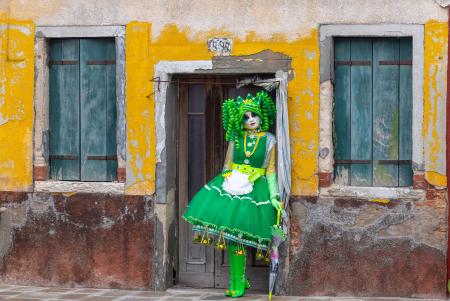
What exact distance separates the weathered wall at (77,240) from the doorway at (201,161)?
1.73 ft

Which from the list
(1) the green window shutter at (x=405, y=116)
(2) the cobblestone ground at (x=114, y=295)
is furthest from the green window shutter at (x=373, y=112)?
(2) the cobblestone ground at (x=114, y=295)

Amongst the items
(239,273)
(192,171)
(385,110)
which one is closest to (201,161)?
(192,171)

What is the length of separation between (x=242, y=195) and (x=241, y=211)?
160 millimetres

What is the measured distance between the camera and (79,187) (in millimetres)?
10656

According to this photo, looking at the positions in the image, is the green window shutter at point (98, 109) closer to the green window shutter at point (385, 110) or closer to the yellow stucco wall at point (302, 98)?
the yellow stucco wall at point (302, 98)

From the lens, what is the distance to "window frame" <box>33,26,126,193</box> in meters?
10.5

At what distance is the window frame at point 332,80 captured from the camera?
32.5ft

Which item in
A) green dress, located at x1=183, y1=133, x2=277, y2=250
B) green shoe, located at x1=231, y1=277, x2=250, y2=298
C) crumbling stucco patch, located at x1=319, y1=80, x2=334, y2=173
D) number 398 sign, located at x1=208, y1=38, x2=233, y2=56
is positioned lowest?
green shoe, located at x1=231, y1=277, x2=250, y2=298

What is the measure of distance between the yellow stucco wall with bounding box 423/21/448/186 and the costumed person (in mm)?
1477

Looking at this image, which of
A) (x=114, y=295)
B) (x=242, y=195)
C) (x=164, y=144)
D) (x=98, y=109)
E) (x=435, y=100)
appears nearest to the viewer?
(x=435, y=100)

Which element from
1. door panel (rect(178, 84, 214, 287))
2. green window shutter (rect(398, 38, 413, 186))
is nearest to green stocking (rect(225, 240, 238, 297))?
door panel (rect(178, 84, 214, 287))

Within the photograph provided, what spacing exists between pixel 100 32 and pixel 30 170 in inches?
63.4

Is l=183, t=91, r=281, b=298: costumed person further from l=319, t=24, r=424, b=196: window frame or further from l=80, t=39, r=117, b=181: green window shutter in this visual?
l=80, t=39, r=117, b=181: green window shutter

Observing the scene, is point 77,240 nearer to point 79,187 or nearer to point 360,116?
point 79,187
